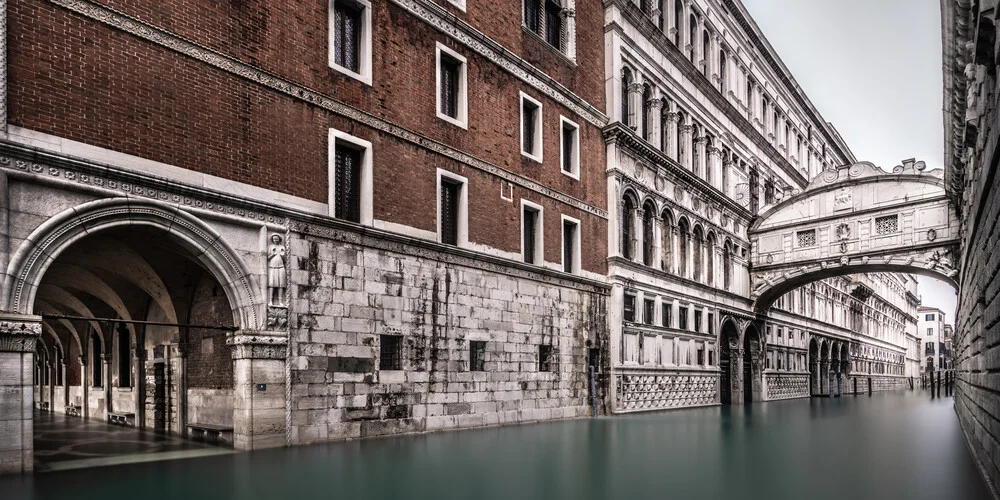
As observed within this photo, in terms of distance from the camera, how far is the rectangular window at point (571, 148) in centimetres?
2336

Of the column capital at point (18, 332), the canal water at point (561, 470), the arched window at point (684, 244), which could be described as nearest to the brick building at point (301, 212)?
the column capital at point (18, 332)

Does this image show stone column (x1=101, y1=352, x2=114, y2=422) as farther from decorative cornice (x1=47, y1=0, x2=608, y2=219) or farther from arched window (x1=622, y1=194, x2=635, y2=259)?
arched window (x1=622, y1=194, x2=635, y2=259)

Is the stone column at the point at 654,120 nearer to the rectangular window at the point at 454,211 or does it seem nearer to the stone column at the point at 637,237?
the stone column at the point at 637,237

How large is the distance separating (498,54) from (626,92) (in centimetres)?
795

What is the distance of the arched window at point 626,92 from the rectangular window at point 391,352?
43.9 ft

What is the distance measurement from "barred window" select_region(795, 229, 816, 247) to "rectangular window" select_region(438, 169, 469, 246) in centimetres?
2043

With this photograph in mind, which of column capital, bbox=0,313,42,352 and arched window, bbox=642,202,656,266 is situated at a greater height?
arched window, bbox=642,202,656,266

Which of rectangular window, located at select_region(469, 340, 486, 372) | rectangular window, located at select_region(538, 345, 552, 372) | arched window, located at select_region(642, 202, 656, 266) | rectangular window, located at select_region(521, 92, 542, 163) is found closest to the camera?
rectangular window, located at select_region(469, 340, 486, 372)

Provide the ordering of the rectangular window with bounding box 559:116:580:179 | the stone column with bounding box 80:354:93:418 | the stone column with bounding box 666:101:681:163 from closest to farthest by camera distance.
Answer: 1. the stone column with bounding box 80:354:93:418
2. the rectangular window with bounding box 559:116:580:179
3. the stone column with bounding box 666:101:681:163

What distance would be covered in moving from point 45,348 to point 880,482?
88.0 feet

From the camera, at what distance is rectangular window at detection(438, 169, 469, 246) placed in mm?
18609

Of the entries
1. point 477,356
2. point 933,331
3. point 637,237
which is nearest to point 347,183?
point 477,356

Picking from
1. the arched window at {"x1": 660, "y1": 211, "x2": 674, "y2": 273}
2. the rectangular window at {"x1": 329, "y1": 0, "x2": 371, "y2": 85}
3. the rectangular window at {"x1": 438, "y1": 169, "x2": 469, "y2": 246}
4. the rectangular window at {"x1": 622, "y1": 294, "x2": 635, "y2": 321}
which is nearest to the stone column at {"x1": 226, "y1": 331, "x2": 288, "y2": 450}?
the rectangular window at {"x1": 438, "y1": 169, "x2": 469, "y2": 246}

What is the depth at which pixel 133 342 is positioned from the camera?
18.9m
